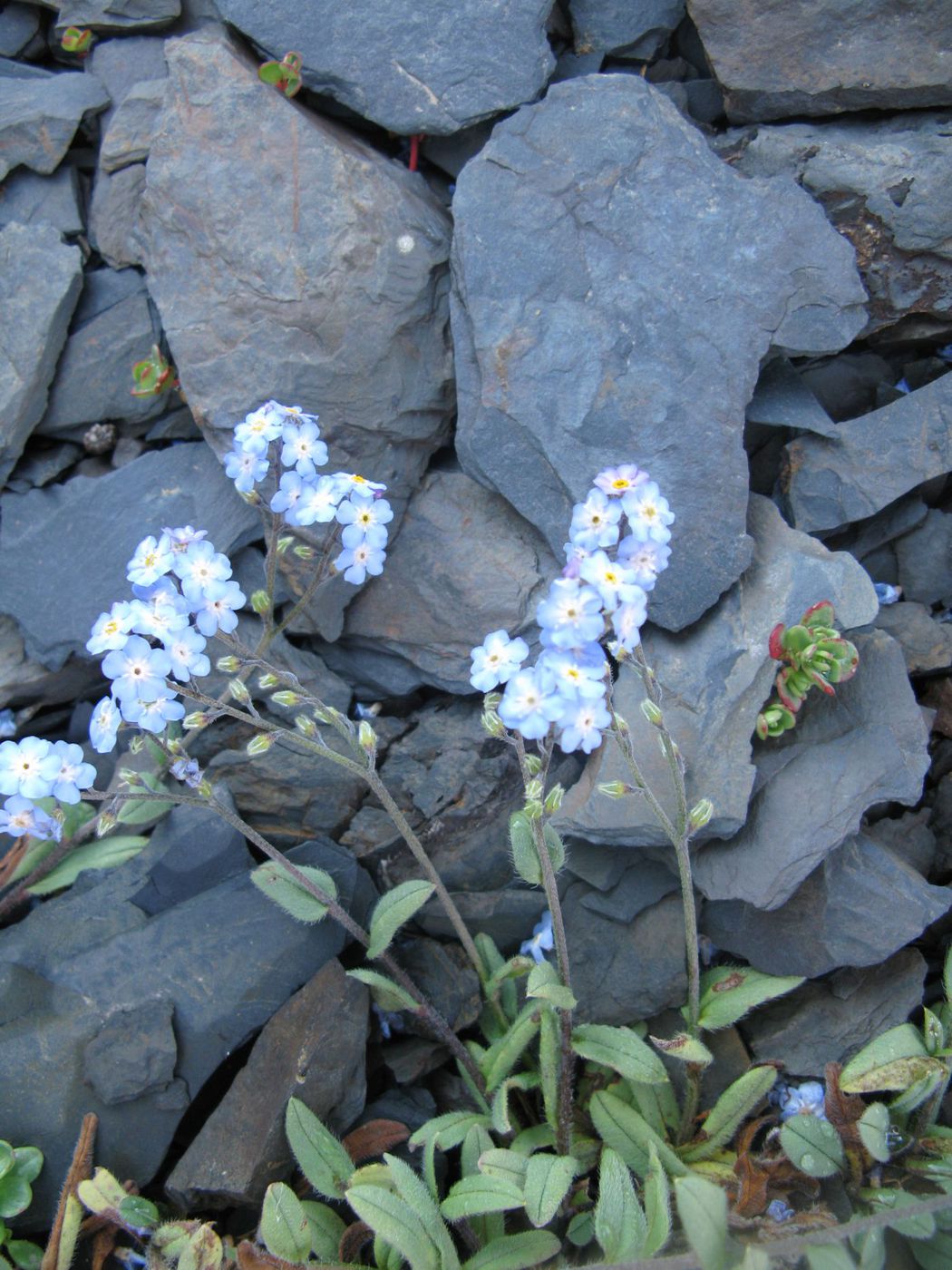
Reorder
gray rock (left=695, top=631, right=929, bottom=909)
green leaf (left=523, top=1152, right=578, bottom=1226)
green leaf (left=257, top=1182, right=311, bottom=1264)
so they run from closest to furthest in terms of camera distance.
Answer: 1. green leaf (left=523, top=1152, right=578, bottom=1226)
2. green leaf (left=257, top=1182, right=311, bottom=1264)
3. gray rock (left=695, top=631, right=929, bottom=909)

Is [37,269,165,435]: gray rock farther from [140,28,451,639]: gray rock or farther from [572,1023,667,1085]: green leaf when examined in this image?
[572,1023,667,1085]: green leaf

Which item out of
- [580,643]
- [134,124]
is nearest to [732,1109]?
[580,643]

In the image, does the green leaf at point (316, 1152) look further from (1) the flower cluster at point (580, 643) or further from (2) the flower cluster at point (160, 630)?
(1) the flower cluster at point (580, 643)

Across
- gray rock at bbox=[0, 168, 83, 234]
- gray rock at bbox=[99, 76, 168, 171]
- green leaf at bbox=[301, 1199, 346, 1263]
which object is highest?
gray rock at bbox=[99, 76, 168, 171]

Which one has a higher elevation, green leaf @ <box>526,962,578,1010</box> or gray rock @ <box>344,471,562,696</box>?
gray rock @ <box>344,471,562,696</box>

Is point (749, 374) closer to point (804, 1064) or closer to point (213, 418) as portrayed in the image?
point (213, 418)

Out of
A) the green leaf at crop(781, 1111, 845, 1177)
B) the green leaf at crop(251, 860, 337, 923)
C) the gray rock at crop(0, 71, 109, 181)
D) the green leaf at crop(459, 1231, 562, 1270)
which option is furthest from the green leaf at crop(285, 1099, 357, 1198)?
the gray rock at crop(0, 71, 109, 181)

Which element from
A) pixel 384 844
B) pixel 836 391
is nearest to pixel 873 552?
pixel 836 391

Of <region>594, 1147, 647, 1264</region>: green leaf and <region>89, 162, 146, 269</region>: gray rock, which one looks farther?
<region>89, 162, 146, 269</region>: gray rock
